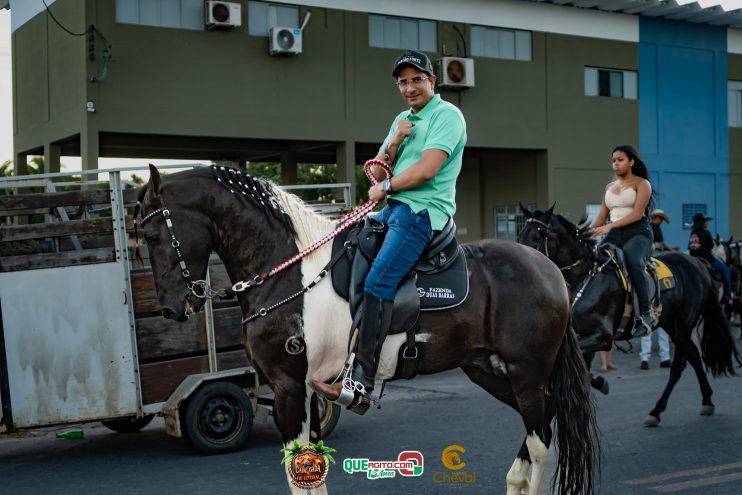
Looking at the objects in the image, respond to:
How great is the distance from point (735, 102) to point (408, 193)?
92.8 ft

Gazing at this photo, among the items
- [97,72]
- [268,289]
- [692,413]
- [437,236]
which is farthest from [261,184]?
[97,72]

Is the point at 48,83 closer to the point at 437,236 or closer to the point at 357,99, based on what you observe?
the point at 357,99

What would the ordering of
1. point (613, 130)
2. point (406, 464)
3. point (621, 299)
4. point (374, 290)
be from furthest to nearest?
1. point (613, 130)
2. point (621, 299)
3. point (406, 464)
4. point (374, 290)

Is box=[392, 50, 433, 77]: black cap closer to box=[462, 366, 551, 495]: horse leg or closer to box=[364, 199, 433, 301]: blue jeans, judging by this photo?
box=[364, 199, 433, 301]: blue jeans

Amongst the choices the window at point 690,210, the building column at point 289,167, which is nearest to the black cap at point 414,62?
the building column at point 289,167

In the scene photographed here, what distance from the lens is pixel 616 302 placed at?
922 cm

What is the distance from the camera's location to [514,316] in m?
5.34

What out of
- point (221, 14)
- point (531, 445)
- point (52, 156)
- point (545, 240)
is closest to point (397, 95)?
point (221, 14)

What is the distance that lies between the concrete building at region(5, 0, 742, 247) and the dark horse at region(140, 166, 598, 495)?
48.3ft

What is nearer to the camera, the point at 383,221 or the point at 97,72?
the point at 383,221

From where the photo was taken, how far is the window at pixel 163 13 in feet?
64.2

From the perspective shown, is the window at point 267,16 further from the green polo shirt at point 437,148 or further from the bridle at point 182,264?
the bridle at point 182,264

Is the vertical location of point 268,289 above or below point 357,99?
below

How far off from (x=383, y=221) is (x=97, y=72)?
50.6 feet
